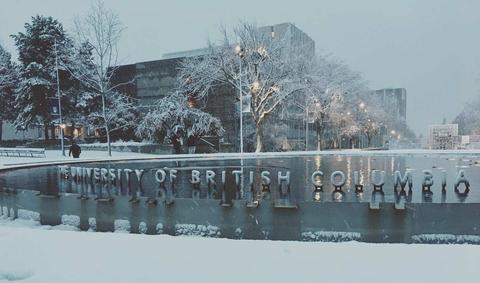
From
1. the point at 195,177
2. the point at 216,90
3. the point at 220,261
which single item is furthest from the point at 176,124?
the point at 220,261

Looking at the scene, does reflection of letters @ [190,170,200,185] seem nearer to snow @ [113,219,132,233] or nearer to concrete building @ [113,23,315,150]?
snow @ [113,219,132,233]

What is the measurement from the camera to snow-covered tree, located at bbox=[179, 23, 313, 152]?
118 ft

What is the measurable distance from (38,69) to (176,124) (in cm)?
2008

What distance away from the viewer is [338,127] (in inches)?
2240

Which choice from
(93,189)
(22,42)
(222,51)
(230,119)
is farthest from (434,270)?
(22,42)

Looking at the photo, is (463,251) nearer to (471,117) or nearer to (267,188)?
(267,188)

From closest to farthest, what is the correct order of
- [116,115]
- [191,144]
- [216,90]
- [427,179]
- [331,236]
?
1. [331,236]
2. [427,179]
3. [191,144]
4. [116,115]
5. [216,90]

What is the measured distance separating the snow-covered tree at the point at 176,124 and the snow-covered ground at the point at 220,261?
2883 centimetres

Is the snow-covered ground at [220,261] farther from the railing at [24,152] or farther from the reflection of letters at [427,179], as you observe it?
the railing at [24,152]

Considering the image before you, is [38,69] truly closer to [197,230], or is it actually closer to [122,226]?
[122,226]

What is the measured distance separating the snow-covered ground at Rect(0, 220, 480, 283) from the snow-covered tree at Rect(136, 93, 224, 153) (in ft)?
94.6

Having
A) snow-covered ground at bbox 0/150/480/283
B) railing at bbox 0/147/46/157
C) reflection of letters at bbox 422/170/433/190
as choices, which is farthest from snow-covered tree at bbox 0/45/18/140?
reflection of letters at bbox 422/170/433/190

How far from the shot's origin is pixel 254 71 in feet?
119

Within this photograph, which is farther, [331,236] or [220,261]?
[331,236]
